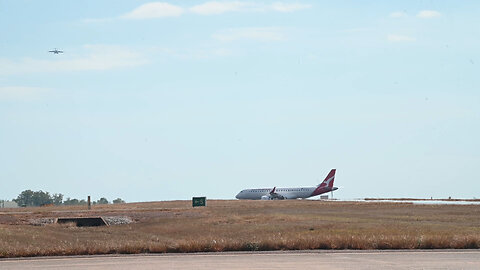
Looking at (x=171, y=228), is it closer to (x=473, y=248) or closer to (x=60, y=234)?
(x=60, y=234)

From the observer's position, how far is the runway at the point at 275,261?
76.9ft

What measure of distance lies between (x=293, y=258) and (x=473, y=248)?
843cm

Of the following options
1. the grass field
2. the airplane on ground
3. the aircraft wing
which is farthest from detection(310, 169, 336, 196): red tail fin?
the grass field

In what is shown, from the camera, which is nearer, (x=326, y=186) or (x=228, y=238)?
(x=228, y=238)

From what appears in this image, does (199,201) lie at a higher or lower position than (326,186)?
lower

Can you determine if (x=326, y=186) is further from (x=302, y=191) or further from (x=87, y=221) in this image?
(x=87, y=221)

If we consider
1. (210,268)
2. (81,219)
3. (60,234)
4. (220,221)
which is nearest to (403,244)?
(210,268)

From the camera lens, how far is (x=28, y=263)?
2584 centimetres

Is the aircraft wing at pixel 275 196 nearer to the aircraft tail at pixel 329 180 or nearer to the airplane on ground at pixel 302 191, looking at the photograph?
the airplane on ground at pixel 302 191

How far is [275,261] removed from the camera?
988 inches

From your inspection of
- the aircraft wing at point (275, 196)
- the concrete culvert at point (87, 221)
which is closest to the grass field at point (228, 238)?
the concrete culvert at point (87, 221)

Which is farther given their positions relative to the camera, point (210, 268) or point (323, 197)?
point (323, 197)

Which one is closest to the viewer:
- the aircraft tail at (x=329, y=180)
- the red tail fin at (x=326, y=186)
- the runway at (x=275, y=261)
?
the runway at (x=275, y=261)

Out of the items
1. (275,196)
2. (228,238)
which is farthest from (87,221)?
(275,196)
